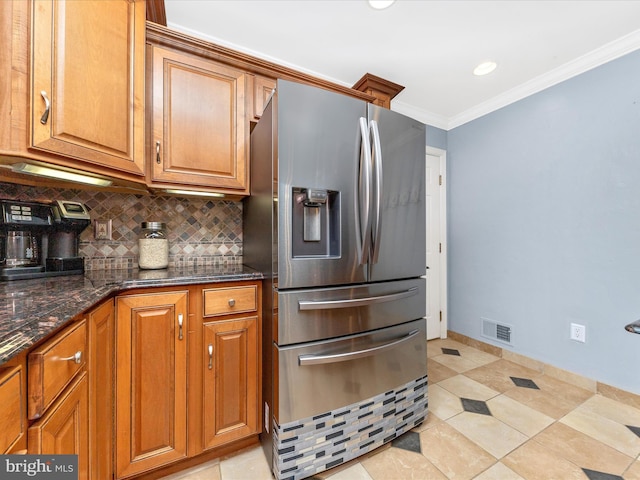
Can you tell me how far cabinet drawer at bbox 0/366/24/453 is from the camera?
0.52 m

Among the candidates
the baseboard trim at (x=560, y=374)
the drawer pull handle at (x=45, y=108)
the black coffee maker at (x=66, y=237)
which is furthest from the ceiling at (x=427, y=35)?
the baseboard trim at (x=560, y=374)

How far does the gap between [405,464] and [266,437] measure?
70 cm

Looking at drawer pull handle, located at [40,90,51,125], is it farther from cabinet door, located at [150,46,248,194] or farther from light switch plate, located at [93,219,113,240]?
light switch plate, located at [93,219,113,240]

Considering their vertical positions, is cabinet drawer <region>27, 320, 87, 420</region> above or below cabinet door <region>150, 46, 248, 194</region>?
below

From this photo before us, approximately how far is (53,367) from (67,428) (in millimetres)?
236

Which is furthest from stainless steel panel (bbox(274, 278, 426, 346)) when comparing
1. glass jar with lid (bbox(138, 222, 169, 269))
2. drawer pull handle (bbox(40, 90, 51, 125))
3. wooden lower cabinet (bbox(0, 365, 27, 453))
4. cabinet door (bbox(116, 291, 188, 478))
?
drawer pull handle (bbox(40, 90, 51, 125))

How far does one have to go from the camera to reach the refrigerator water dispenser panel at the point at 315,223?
127 centimetres

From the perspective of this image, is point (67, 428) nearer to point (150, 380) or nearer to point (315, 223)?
point (150, 380)

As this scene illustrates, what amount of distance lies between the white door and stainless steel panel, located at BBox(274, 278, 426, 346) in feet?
5.15

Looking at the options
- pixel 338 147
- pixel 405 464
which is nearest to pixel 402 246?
pixel 338 147

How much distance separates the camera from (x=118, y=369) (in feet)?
3.74

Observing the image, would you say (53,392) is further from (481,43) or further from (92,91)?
(481,43)

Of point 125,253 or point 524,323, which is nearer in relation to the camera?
point 125,253

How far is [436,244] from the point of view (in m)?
2.96
